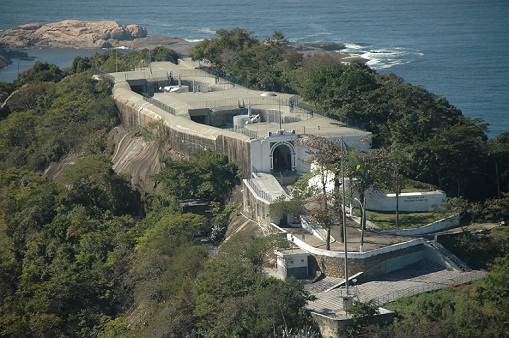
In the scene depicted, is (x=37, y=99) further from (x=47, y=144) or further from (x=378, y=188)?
(x=378, y=188)

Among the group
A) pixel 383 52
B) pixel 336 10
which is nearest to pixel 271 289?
pixel 383 52

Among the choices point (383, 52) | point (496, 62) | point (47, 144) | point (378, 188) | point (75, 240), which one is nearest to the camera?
point (378, 188)

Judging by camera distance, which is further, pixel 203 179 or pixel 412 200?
pixel 203 179

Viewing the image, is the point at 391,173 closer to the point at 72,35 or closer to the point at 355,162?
the point at 355,162

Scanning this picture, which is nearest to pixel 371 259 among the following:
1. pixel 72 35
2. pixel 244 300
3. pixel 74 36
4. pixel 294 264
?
pixel 294 264

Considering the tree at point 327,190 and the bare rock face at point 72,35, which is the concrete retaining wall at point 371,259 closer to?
the tree at point 327,190

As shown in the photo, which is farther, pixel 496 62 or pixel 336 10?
pixel 336 10
